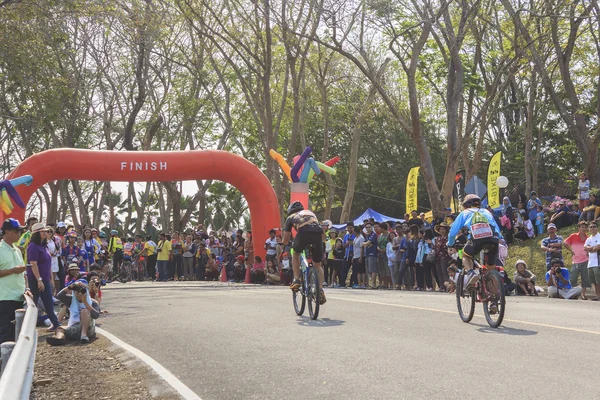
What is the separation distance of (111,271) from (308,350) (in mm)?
22138

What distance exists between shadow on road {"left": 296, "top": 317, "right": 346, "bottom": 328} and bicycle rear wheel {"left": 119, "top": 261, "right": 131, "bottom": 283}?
18.5m

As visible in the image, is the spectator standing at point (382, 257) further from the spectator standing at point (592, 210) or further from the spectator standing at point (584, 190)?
the spectator standing at point (584, 190)

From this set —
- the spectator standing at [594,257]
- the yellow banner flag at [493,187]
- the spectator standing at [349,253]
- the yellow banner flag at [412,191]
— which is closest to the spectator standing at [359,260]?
the spectator standing at [349,253]

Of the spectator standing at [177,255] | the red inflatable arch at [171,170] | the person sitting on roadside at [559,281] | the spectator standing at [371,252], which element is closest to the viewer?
the person sitting on roadside at [559,281]

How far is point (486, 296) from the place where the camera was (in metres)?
10.2

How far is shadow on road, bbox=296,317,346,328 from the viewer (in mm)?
11172

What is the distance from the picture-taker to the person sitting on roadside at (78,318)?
12.0m

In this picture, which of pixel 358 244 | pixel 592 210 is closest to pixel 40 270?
pixel 358 244

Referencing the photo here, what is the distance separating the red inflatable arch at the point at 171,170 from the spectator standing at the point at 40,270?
44.1 feet

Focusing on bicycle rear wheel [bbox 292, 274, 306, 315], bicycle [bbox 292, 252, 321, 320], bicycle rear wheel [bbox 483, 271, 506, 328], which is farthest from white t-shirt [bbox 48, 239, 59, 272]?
bicycle rear wheel [bbox 483, 271, 506, 328]

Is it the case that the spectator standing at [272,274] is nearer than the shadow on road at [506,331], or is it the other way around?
the shadow on road at [506,331]

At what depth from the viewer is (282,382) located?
7.23m

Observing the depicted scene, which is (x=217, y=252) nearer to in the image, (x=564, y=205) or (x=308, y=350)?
(x=564, y=205)

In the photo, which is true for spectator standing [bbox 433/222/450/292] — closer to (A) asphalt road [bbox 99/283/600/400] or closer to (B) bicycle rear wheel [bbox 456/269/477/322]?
(A) asphalt road [bbox 99/283/600/400]
